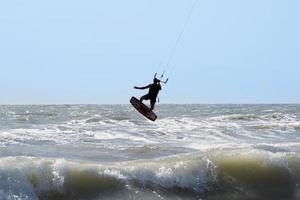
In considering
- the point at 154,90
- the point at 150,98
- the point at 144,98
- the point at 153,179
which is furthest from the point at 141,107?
the point at 153,179

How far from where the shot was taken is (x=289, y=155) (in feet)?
48.7

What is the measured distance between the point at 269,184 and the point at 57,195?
16.7 feet

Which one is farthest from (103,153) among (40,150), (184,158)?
(184,158)

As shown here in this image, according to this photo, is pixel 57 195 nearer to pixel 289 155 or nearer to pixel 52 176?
pixel 52 176

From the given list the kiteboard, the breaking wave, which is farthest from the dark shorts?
the breaking wave

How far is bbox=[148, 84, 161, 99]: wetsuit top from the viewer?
1658cm

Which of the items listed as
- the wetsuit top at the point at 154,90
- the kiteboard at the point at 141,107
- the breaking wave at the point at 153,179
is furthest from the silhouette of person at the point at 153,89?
the breaking wave at the point at 153,179

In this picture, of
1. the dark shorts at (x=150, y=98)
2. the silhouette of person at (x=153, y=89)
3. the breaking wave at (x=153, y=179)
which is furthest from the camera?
the dark shorts at (x=150, y=98)

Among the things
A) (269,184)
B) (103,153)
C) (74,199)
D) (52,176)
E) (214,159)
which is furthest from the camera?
(103,153)

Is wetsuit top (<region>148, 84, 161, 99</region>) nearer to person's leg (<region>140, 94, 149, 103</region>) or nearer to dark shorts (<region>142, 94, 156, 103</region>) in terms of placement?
dark shorts (<region>142, 94, 156, 103</region>)

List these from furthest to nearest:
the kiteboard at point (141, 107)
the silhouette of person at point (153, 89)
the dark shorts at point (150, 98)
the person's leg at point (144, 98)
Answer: the kiteboard at point (141, 107) → the person's leg at point (144, 98) → the dark shorts at point (150, 98) → the silhouette of person at point (153, 89)

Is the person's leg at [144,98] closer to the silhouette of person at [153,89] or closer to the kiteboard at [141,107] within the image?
the silhouette of person at [153,89]

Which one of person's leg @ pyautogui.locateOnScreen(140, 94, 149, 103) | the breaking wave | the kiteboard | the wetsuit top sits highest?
the wetsuit top

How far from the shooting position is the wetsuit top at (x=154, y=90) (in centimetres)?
1658
